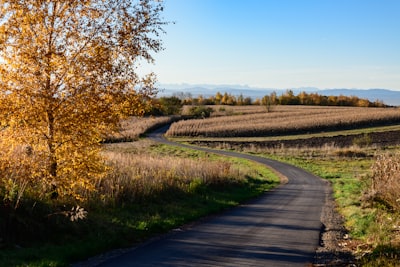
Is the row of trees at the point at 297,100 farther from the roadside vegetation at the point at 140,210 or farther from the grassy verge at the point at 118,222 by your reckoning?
the grassy verge at the point at 118,222

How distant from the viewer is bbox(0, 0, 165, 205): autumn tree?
11.5 metres

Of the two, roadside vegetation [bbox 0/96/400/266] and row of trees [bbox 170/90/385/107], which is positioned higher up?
row of trees [bbox 170/90/385/107]

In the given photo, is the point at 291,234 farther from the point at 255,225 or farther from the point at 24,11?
the point at 24,11

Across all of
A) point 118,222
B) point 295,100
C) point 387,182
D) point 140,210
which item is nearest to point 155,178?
point 140,210

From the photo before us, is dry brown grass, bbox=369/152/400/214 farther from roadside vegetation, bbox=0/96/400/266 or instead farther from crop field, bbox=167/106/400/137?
crop field, bbox=167/106/400/137

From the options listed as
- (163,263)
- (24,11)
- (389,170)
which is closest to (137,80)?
(24,11)

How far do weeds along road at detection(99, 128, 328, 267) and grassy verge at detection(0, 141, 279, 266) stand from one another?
67 centimetres

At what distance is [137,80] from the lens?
13.0m

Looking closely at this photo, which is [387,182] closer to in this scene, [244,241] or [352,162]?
[244,241]

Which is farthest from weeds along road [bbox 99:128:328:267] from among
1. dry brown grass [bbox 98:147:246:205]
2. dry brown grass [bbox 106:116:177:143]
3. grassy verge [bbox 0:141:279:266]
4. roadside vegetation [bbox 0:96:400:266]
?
dry brown grass [bbox 106:116:177:143]

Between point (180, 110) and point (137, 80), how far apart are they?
95.1 m

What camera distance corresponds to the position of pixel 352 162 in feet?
158

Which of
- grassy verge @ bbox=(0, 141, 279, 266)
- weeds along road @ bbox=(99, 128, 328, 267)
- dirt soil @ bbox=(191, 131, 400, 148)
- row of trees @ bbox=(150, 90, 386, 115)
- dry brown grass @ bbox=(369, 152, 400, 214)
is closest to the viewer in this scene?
grassy verge @ bbox=(0, 141, 279, 266)

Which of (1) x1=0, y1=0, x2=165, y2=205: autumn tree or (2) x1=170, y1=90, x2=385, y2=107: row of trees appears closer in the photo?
(1) x1=0, y1=0, x2=165, y2=205: autumn tree
